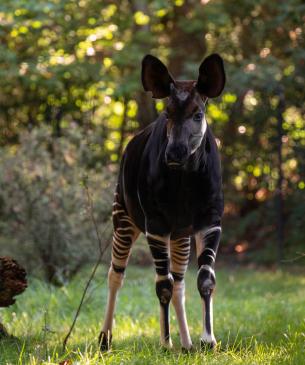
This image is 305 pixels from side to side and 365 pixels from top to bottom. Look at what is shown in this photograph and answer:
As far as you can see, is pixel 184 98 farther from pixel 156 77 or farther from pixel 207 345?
pixel 207 345

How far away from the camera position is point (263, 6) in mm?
14359

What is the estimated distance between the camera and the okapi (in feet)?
13.3

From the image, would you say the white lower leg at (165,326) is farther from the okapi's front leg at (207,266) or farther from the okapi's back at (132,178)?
the okapi's back at (132,178)

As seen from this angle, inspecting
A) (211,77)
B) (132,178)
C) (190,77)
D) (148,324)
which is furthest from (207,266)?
(190,77)

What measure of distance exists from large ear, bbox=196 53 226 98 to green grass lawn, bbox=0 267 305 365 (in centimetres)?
145

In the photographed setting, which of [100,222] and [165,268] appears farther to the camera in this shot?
[100,222]

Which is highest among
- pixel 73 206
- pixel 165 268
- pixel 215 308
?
pixel 165 268

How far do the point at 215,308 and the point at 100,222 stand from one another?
226cm

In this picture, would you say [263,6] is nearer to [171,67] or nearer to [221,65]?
[171,67]

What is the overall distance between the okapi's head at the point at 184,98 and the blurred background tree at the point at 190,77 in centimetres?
595

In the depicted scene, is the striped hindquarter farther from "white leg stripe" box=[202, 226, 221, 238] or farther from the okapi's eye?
the okapi's eye

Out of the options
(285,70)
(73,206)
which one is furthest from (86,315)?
(285,70)

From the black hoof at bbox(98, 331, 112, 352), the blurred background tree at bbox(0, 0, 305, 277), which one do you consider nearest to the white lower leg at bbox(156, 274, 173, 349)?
the black hoof at bbox(98, 331, 112, 352)

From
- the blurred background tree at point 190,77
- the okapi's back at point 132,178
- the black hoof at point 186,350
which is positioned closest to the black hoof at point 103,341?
the black hoof at point 186,350
